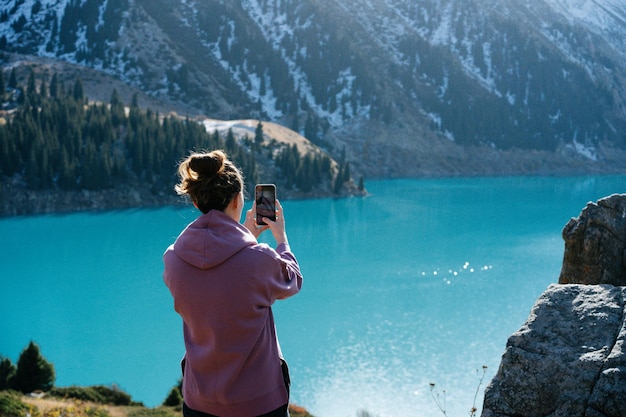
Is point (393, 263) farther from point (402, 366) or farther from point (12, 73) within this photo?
point (12, 73)

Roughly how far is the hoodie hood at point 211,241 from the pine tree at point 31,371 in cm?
1940

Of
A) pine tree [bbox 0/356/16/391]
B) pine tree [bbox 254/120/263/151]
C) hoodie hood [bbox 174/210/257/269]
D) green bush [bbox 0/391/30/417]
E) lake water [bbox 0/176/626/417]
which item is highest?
pine tree [bbox 254/120/263/151]

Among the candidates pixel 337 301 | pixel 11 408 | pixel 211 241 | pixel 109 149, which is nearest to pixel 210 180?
pixel 211 241

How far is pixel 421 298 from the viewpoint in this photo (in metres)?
39.7

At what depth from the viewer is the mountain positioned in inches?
5910

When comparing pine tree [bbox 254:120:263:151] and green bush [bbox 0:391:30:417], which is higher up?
pine tree [bbox 254:120:263:151]

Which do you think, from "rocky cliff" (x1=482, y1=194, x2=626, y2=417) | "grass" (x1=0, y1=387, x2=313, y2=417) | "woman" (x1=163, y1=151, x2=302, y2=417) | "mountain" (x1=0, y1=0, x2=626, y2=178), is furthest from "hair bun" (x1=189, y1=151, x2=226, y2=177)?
"mountain" (x1=0, y1=0, x2=626, y2=178)

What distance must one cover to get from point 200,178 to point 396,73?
178m

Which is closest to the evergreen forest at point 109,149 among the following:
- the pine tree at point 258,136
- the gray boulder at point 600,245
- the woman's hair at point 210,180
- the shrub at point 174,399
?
the pine tree at point 258,136

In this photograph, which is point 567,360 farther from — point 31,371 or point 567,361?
point 31,371

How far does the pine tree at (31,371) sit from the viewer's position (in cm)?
2084

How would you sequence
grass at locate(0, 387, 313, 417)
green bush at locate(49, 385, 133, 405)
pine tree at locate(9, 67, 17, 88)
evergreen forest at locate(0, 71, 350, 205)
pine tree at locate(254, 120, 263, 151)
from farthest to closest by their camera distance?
pine tree at locate(9, 67, 17, 88), pine tree at locate(254, 120, 263, 151), evergreen forest at locate(0, 71, 350, 205), green bush at locate(49, 385, 133, 405), grass at locate(0, 387, 313, 417)

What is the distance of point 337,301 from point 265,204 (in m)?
34.4

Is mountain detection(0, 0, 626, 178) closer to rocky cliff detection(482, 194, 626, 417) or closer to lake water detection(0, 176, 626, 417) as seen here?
lake water detection(0, 176, 626, 417)
